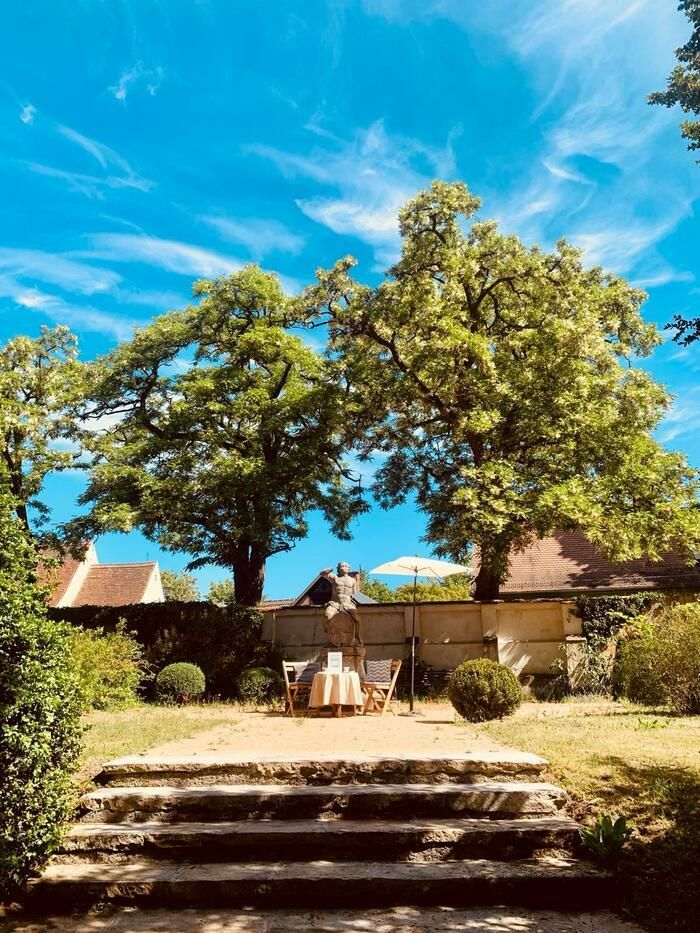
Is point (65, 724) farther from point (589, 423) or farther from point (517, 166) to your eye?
point (589, 423)

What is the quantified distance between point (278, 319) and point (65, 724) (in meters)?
16.9

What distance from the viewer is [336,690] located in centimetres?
1132

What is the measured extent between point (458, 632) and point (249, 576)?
6386mm

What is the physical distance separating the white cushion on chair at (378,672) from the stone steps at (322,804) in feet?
23.1

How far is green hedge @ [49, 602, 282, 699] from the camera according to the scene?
15805 millimetres

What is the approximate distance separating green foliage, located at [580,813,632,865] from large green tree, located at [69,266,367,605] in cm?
1314

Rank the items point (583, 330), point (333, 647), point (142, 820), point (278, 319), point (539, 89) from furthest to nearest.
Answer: point (278, 319)
point (583, 330)
point (333, 647)
point (539, 89)
point (142, 820)

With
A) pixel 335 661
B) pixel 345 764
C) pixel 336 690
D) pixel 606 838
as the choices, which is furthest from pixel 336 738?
pixel 606 838

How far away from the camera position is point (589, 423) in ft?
52.5

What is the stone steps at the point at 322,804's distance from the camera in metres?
5.43

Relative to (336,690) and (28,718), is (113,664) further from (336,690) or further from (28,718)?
(28,718)

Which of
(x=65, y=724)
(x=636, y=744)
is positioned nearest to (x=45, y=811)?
(x=65, y=724)

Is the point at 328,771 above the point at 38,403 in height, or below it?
below

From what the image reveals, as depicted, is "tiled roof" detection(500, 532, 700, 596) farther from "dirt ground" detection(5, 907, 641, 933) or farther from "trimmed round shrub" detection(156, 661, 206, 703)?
"dirt ground" detection(5, 907, 641, 933)
